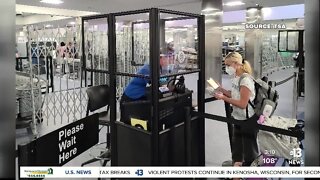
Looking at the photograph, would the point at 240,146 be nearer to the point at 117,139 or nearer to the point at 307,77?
the point at 117,139

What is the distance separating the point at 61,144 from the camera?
1.10 m

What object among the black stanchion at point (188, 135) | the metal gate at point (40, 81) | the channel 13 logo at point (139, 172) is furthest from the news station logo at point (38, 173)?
the metal gate at point (40, 81)

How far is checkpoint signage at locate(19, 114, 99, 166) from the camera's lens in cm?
94

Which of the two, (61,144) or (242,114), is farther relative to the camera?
(242,114)

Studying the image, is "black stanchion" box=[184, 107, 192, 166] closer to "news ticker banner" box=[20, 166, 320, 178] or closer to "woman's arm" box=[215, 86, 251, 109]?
"woman's arm" box=[215, 86, 251, 109]

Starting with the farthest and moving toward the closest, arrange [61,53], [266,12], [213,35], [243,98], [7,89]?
1. [266,12]
2. [213,35]
3. [61,53]
4. [243,98]
5. [7,89]

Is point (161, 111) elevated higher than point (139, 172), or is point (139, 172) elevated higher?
point (161, 111)

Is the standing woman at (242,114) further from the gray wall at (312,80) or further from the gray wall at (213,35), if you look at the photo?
the gray wall at (213,35)

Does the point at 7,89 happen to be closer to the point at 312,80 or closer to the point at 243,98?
the point at 312,80

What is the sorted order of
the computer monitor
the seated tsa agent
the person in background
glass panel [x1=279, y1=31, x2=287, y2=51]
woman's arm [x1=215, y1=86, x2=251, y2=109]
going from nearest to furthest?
the computer monitor < woman's arm [x1=215, y1=86, x2=251, y2=109] < the seated tsa agent < glass panel [x1=279, y1=31, x2=287, y2=51] < the person in background

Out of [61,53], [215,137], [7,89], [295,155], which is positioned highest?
[61,53]

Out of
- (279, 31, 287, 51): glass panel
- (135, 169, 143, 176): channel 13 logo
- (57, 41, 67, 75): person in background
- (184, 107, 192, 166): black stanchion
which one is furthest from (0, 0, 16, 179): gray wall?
(57, 41, 67, 75): person in background

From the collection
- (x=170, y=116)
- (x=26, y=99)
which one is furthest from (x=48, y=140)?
(x=26, y=99)

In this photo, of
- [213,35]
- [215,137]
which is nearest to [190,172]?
[215,137]
